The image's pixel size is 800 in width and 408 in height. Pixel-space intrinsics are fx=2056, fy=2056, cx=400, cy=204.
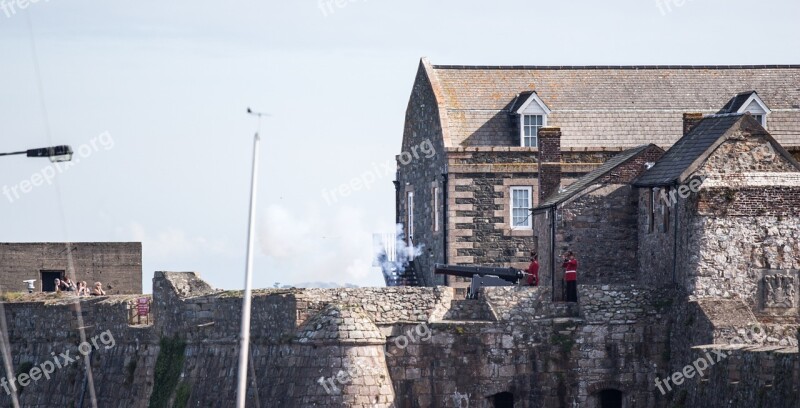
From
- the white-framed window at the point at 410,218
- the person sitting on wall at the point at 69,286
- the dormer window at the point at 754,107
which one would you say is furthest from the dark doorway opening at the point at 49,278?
the dormer window at the point at 754,107

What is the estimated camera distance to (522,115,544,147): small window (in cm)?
→ 6175

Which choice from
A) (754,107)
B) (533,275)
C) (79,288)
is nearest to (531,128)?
(754,107)

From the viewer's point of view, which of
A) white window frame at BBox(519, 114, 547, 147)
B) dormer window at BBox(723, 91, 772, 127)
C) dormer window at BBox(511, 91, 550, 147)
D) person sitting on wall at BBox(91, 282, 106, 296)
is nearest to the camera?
person sitting on wall at BBox(91, 282, 106, 296)

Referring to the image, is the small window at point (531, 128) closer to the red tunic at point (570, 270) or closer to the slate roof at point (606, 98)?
the slate roof at point (606, 98)

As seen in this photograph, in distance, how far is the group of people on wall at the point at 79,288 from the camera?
6038 centimetres

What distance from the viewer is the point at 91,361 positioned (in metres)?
56.3

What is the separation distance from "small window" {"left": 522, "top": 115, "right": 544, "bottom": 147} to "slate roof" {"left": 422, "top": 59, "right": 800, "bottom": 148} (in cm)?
38

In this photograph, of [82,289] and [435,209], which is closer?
[82,289]

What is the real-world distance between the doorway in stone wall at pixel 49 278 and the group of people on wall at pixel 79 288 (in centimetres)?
229

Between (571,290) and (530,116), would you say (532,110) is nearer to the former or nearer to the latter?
(530,116)

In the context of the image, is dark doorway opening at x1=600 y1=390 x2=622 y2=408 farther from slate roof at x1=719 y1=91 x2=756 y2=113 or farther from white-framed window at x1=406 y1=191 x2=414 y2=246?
white-framed window at x1=406 y1=191 x2=414 y2=246

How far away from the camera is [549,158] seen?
58438mm

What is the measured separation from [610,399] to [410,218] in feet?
68.4

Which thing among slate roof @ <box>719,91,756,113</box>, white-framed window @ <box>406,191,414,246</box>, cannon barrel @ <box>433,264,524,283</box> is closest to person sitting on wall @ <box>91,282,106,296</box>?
white-framed window @ <box>406,191,414,246</box>
